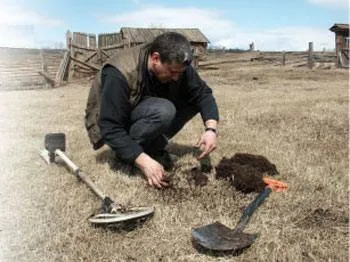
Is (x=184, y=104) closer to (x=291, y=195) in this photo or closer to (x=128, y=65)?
(x=128, y=65)

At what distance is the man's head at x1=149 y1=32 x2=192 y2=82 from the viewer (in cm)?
385

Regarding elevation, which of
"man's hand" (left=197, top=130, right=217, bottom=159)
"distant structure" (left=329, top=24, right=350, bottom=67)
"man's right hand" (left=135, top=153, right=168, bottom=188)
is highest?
"distant structure" (left=329, top=24, right=350, bottom=67)

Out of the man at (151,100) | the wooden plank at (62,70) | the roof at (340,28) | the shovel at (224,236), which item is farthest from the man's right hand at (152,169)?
the roof at (340,28)

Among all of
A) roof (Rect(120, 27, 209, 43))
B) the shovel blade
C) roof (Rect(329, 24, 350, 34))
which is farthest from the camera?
roof (Rect(120, 27, 209, 43))

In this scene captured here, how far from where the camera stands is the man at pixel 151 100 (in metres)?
3.90

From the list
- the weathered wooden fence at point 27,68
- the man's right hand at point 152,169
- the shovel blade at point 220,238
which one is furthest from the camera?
the weathered wooden fence at point 27,68

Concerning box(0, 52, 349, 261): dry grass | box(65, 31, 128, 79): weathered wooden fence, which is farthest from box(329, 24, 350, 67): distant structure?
box(0, 52, 349, 261): dry grass

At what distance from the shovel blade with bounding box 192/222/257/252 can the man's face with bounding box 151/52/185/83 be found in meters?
1.16

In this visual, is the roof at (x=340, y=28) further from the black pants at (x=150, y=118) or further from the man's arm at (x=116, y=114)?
the man's arm at (x=116, y=114)

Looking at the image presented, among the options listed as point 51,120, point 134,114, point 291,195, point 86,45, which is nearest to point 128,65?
point 134,114

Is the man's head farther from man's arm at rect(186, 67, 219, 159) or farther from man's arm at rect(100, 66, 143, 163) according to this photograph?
man's arm at rect(186, 67, 219, 159)

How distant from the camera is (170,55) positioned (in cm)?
386

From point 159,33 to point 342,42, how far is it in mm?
9016

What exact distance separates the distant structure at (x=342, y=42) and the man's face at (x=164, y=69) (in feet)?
75.1
